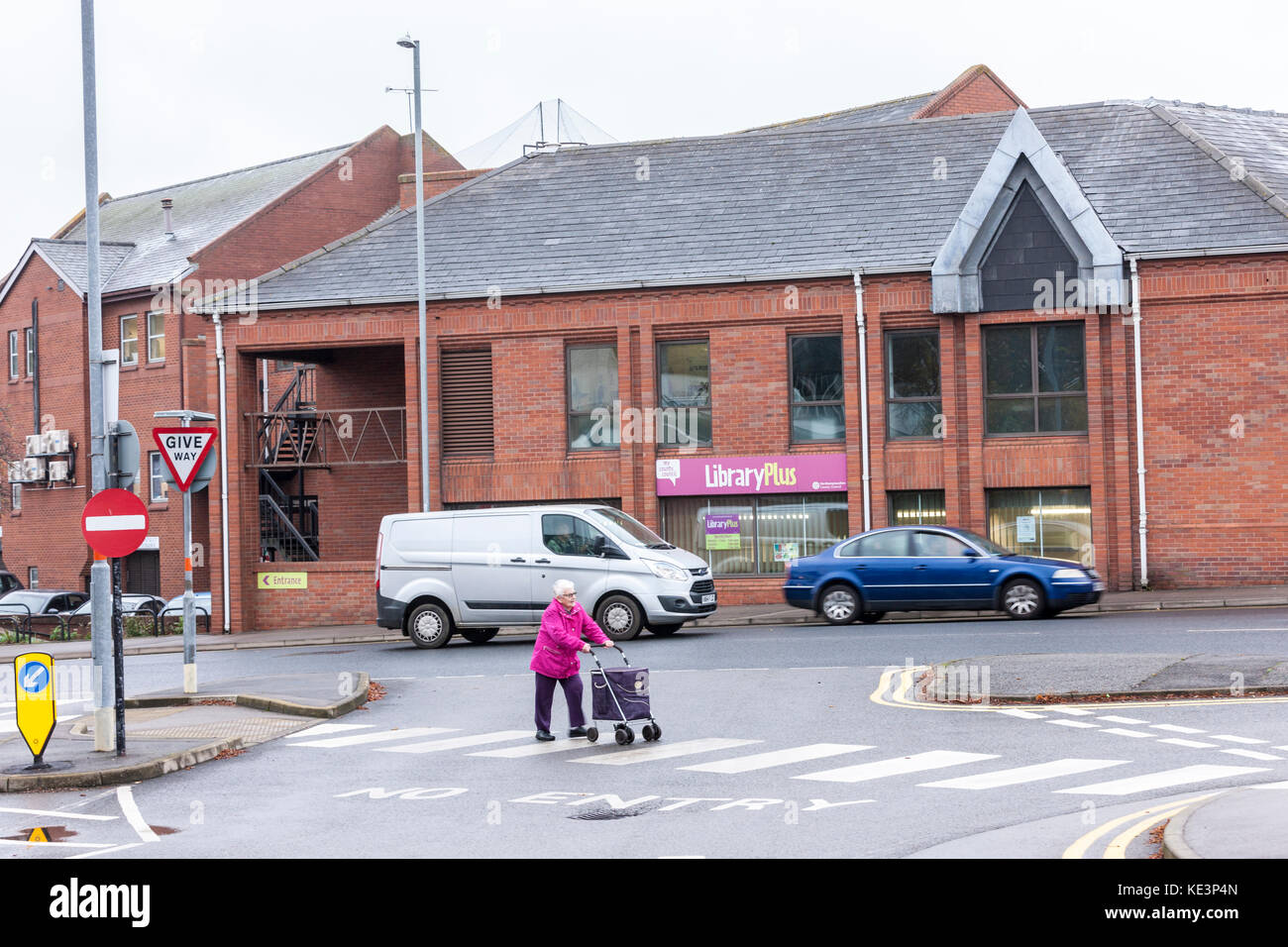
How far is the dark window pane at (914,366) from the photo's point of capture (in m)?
30.0

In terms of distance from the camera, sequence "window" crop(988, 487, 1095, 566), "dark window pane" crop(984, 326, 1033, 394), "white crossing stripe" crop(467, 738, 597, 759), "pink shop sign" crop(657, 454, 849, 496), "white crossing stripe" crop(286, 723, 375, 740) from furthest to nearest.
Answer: "pink shop sign" crop(657, 454, 849, 496) < "dark window pane" crop(984, 326, 1033, 394) < "window" crop(988, 487, 1095, 566) < "white crossing stripe" crop(286, 723, 375, 740) < "white crossing stripe" crop(467, 738, 597, 759)

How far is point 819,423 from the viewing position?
3052 centimetres

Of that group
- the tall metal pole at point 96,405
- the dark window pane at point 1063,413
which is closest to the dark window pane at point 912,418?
the dark window pane at point 1063,413

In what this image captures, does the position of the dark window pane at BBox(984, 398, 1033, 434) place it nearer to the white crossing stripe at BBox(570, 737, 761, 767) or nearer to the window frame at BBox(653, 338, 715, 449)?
the window frame at BBox(653, 338, 715, 449)

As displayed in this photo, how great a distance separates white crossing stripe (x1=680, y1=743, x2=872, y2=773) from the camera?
12117 millimetres

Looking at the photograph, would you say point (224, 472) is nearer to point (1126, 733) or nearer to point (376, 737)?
point (376, 737)

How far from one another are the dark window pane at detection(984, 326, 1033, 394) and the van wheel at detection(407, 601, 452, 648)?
12.0m

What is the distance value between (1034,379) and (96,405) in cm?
1996

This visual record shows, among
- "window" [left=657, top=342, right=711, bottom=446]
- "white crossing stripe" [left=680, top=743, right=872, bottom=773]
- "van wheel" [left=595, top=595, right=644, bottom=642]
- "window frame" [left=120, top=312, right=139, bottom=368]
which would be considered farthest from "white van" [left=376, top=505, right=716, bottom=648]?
"window frame" [left=120, top=312, right=139, bottom=368]

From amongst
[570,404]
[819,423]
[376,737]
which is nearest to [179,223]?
[570,404]

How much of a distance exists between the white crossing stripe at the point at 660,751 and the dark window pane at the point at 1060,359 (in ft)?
58.2

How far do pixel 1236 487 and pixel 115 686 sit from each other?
69.6ft

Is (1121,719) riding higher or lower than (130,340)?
lower
